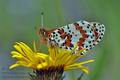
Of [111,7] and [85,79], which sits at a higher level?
[111,7]

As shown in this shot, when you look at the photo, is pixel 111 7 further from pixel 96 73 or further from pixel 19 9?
pixel 19 9

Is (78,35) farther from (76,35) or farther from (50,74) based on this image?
(50,74)

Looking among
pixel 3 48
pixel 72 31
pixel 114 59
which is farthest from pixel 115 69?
pixel 3 48

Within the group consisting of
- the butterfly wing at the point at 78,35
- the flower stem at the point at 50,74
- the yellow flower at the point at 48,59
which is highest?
the butterfly wing at the point at 78,35

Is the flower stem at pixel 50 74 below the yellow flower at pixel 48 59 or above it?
below
